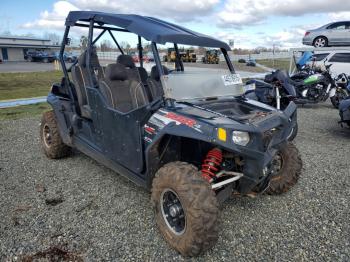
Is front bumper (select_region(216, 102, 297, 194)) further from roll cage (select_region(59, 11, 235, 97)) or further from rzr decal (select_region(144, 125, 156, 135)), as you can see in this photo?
roll cage (select_region(59, 11, 235, 97))

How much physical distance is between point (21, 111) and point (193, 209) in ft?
24.4

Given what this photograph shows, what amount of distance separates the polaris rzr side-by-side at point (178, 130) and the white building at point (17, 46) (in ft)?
162

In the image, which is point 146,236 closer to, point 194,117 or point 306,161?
point 194,117

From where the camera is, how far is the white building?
47531 mm

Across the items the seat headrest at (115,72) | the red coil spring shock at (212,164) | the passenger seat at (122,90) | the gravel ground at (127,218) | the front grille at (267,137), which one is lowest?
the gravel ground at (127,218)

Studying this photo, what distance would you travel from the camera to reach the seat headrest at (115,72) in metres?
4.02

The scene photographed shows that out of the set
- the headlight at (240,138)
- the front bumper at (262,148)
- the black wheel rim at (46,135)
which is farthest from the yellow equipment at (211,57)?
the black wheel rim at (46,135)

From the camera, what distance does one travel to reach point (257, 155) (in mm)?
2643

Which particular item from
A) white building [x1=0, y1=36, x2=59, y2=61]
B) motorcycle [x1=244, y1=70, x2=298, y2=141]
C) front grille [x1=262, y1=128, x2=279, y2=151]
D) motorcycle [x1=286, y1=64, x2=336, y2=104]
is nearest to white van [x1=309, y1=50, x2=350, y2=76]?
motorcycle [x1=286, y1=64, x2=336, y2=104]

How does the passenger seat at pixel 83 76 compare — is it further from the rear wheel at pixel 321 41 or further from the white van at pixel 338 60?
the rear wheel at pixel 321 41

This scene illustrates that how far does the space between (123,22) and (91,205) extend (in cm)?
195

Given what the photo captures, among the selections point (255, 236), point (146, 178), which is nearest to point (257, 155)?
point (255, 236)

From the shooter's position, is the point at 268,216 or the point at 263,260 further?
the point at 268,216

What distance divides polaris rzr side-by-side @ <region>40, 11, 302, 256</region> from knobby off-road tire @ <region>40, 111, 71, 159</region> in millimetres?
448
